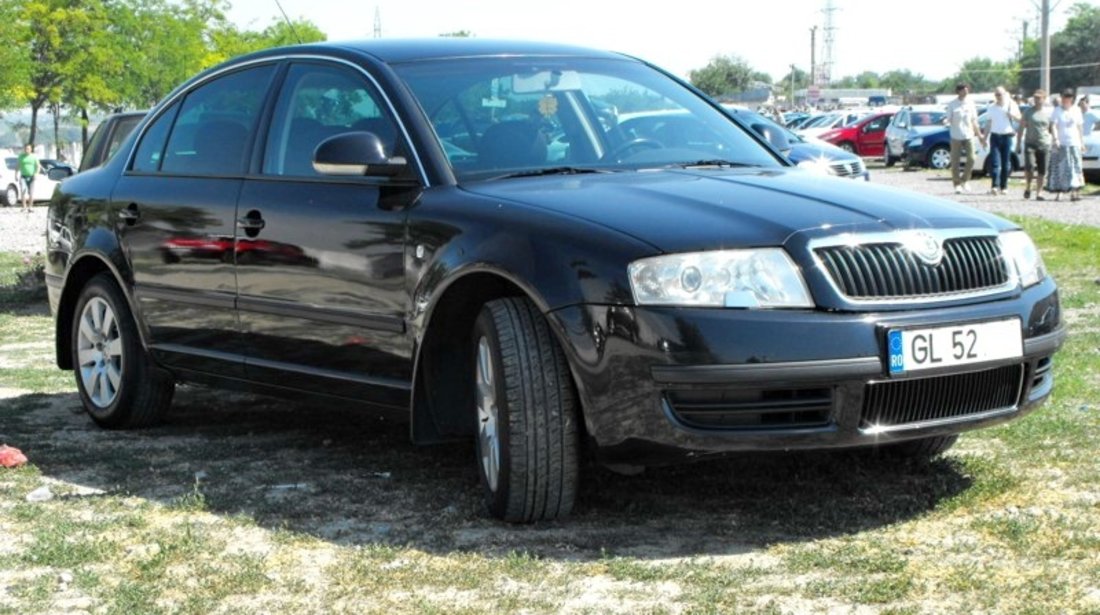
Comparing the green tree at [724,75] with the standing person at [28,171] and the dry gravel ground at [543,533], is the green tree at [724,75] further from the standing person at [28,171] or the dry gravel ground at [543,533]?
the dry gravel ground at [543,533]

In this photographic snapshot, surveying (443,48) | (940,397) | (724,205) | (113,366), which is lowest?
(113,366)

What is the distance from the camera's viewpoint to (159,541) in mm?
5117

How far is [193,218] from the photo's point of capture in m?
6.66

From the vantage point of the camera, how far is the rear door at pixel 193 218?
6.53m

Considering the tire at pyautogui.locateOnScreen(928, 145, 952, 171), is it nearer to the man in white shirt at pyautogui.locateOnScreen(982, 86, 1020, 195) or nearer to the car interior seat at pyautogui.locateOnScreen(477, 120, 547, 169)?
the man in white shirt at pyautogui.locateOnScreen(982, 86, 1020, 195)

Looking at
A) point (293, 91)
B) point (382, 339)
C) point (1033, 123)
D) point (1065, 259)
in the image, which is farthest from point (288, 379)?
point (1033, 123)

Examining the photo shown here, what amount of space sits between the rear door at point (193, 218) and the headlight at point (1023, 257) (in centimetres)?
279

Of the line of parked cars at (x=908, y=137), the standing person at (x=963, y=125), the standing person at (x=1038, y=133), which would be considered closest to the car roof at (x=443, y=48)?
the standing person at (x=1038, y=133)

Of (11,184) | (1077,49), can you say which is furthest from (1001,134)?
(1077,49)

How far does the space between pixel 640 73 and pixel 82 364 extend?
9.29ft

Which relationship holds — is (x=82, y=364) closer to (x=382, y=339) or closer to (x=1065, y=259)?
(x=382, y=339)

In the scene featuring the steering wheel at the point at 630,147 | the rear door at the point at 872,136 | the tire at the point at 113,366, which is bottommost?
the rear door at the point at 872,136

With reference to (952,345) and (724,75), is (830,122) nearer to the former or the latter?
(952,345)

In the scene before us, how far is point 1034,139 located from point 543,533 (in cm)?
2171
